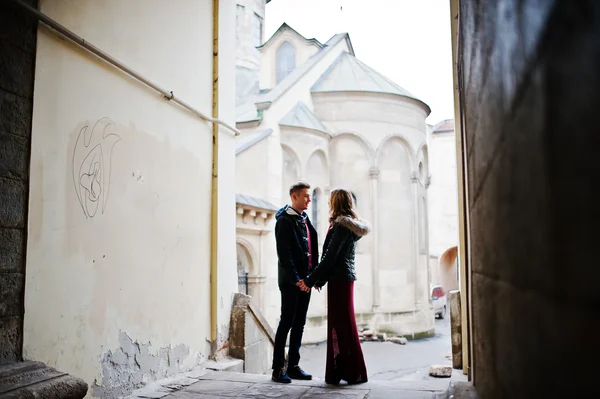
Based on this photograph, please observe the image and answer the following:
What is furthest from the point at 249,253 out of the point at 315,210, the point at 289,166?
the point at 315,210

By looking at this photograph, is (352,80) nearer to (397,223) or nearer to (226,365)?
(397,223)

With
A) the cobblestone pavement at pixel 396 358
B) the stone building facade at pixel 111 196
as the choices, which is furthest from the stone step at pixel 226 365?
the cobblestone pavement at pixel 396 358

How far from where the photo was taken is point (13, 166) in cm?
332

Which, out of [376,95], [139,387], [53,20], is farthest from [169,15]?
[376,95]

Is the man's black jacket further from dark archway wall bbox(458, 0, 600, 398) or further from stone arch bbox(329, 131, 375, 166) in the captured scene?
stone arch bbox(329, 131, 375, 166)

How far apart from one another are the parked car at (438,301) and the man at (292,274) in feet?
66.1

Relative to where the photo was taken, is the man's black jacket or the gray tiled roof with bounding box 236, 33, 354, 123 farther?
the gray tiled roof with bounding box 236, 33, 354, 123

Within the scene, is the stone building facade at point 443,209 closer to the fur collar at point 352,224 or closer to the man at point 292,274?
the man at point 292,274

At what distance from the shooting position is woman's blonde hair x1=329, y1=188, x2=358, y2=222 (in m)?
4.75

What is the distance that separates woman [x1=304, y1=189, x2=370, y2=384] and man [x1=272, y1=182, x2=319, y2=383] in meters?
0.25

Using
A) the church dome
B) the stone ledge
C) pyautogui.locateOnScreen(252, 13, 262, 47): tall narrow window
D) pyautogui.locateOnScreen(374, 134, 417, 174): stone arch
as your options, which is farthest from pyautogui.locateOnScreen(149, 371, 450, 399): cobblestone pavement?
pyautogui.locateOnScreen(252, 13, 262, 47): tall narrow window

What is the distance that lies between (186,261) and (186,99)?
162 centimetres

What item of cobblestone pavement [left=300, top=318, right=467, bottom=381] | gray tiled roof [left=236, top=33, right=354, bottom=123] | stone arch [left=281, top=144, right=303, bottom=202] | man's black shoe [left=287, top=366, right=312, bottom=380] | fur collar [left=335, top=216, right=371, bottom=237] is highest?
gray tiled roof [left=236, top=33, right=354, bottom=123]

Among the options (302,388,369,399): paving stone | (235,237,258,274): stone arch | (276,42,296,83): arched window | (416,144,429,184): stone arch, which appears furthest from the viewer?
(276,42,296,83): arched window
